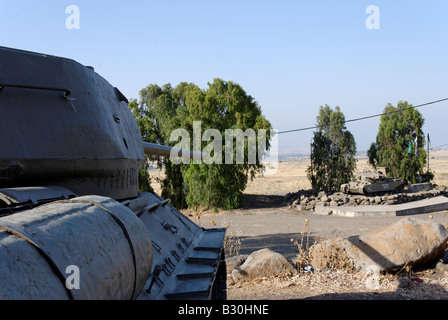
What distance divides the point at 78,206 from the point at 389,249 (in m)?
6.25

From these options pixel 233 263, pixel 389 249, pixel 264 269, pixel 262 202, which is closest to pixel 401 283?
pixel 389 249

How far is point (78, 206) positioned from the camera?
2453 millimetres

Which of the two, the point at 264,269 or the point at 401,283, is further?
the point at 264,269

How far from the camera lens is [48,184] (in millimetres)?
3740

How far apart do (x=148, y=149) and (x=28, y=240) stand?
514cm

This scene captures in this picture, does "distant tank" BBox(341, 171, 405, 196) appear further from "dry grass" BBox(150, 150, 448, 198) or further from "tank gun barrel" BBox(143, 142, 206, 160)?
"tank gun barrel" BBox(143, 142, 206, 160)

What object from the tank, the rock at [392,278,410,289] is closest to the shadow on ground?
the rock at [392,278,410,289]

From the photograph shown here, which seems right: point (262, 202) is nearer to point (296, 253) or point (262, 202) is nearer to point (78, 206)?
point (296, 253)

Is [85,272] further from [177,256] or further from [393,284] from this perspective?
[393,284]

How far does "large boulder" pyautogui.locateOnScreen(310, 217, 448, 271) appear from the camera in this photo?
7.37 metres

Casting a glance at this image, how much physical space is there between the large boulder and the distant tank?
44.5 feet

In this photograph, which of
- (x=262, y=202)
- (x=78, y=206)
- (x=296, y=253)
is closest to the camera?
(x=78, y=206)

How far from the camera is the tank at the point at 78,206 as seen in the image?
72.7 inches

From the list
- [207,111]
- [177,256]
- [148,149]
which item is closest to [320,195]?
[207,111]
